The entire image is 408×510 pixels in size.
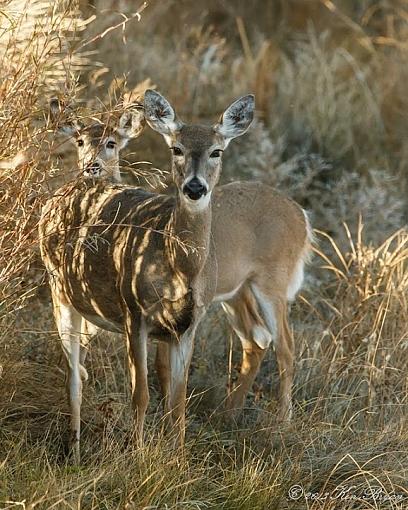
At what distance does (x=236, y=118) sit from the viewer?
6.86 meters

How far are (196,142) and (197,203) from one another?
13.2 inches

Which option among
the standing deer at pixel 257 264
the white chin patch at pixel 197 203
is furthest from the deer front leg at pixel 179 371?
the standing deer at pixel 257 264

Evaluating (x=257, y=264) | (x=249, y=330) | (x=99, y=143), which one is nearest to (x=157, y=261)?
(x=99, y=143)

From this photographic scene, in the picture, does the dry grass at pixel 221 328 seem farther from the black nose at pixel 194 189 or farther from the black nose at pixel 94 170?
the black nose at pixel 194 189

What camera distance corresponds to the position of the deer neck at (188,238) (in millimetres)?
6371

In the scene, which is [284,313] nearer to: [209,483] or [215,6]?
[209,483]

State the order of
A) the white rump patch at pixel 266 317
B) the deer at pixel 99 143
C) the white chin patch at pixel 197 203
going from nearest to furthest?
the white chin patch at pixel 197 203, the deer at pixel 99 143, the white rump patch at pixel 266 317

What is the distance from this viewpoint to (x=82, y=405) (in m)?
6.72

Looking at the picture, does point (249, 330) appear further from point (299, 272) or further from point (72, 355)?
point (72, 355)

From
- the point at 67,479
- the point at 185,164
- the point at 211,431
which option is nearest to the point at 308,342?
the point at 211,431

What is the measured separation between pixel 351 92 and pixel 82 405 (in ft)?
22.5

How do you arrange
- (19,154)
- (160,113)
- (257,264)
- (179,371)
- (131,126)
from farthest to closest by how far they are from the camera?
(257,264) < (131,126) < (160,113) < (179,371) < (19,154)

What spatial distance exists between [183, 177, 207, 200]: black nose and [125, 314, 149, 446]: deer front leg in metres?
0.70

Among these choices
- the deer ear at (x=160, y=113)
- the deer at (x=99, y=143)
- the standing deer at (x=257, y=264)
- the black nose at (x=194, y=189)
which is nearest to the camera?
the black nose at (x=194, y=189)
